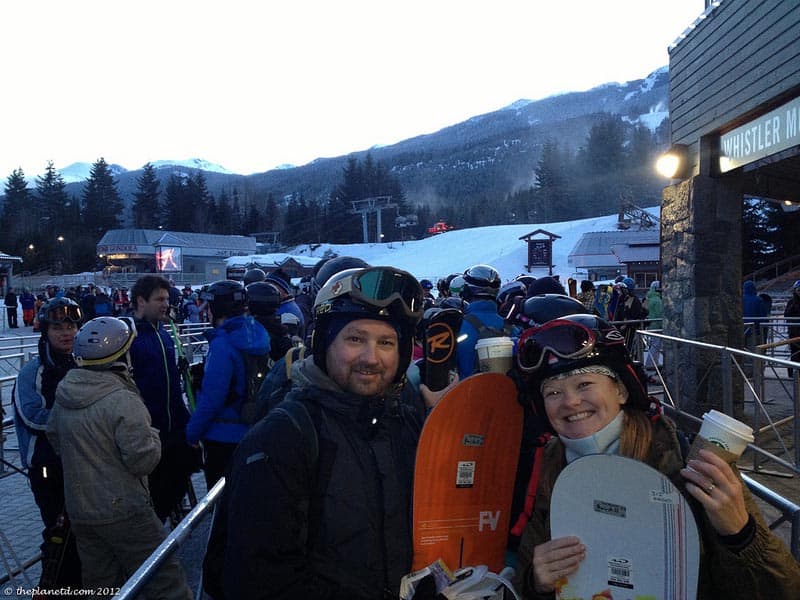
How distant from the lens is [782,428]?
6758 millimetres

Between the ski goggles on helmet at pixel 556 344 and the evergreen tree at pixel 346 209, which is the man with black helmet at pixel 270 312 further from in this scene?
the evergreen tree at pixel 346 209

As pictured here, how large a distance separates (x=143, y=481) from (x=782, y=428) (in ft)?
23.1

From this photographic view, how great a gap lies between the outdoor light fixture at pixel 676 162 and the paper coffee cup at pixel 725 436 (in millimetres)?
7254

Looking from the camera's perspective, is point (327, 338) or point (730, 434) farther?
point (327, 338)

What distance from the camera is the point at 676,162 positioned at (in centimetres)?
773

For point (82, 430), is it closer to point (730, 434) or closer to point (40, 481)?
point (40, 481)

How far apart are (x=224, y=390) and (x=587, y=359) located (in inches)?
105

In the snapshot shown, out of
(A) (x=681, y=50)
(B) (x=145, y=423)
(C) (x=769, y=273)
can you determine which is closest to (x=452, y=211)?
(C) (x=769, y=273)

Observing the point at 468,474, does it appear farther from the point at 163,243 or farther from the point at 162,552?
the point at 163,243

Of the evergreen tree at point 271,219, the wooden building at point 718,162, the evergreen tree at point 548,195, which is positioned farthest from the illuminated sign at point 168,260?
the evergreen tree at point 548,195

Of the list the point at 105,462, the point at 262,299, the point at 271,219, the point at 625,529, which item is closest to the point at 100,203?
the point at 271,219

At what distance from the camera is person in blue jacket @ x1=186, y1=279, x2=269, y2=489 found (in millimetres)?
3707

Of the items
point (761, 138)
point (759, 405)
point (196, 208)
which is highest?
point (196, 208)

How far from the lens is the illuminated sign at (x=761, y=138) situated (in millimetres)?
5645
